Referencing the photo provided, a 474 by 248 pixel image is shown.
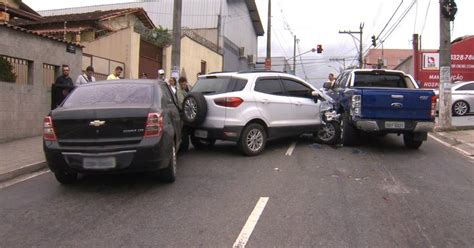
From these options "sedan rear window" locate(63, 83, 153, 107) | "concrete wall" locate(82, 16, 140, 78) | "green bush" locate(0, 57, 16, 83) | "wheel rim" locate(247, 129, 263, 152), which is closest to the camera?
"sedan rear window" locate(63, 83, 153, 107)

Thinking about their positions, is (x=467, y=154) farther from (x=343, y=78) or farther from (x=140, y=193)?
(x=140, y=193)

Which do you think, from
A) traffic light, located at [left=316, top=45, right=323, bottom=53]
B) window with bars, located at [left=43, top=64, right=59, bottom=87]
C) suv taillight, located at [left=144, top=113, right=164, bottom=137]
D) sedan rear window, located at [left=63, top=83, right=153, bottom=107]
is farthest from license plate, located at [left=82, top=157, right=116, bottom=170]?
traffic light, located at [left=316, top=45, right=323, bottom=53]

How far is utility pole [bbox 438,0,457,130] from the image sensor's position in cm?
1576

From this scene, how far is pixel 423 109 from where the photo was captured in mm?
10938

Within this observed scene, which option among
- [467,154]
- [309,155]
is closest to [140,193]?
[309,155]

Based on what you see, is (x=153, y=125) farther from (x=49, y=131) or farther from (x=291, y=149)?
(x=291, y=149)

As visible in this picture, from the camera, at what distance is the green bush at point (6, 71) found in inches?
476

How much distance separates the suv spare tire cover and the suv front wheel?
915 millimetres

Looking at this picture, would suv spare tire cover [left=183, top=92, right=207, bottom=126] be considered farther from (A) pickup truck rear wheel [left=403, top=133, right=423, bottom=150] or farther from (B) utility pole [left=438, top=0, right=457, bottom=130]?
(B) utility pole [left=438, top=0, right=457, bottom=130]

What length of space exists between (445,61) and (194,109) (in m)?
9.65

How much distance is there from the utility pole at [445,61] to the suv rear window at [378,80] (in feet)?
13.6

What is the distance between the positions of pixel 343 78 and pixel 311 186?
21.8 feet

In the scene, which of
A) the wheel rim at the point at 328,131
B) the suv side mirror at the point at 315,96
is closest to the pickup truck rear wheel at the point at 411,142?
the wheel rim at the point at 328,131

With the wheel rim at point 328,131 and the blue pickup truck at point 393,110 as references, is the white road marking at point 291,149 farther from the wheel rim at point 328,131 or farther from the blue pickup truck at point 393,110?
the blue pickup truck at point 393,110
